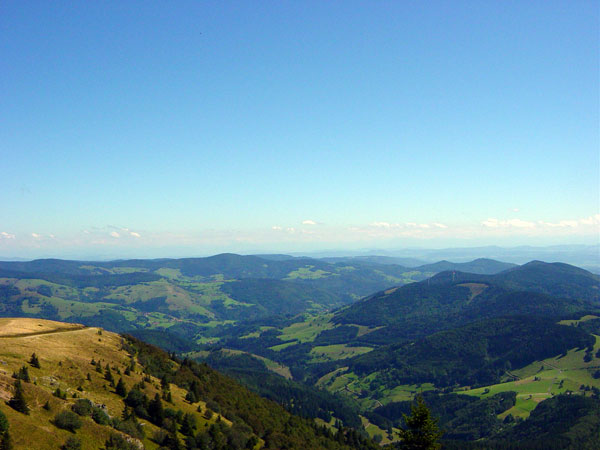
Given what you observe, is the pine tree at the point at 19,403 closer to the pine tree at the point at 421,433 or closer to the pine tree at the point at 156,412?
the pine tree at the point at 156,412

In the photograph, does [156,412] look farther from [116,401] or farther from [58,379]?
[58,379]

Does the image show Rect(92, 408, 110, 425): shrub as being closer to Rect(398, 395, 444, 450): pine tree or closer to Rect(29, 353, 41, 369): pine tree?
Rect(29, 353, 41, 369): pine tree

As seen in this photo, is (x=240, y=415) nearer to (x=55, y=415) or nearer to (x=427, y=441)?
(x=55, y=415)

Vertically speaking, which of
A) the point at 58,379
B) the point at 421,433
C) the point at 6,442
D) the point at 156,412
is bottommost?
the point at 156,412

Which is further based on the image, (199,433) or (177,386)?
(177,386)

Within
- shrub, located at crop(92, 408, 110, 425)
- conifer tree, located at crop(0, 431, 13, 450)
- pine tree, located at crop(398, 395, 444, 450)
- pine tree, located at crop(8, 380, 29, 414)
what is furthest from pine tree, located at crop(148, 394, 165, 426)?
pine tree, located at crop(398, 395, 444, 450)

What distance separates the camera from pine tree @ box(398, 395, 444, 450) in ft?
148

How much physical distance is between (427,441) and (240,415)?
69.2 m

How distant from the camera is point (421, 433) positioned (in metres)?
46.2

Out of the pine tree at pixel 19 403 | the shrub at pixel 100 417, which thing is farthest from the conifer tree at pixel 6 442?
the shrub at pixel 100 417

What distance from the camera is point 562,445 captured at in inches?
7087

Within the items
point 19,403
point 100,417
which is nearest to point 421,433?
point 100,417

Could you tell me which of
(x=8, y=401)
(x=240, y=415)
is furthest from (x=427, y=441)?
(x=240, y=415)

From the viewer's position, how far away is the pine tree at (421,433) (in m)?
45.3
